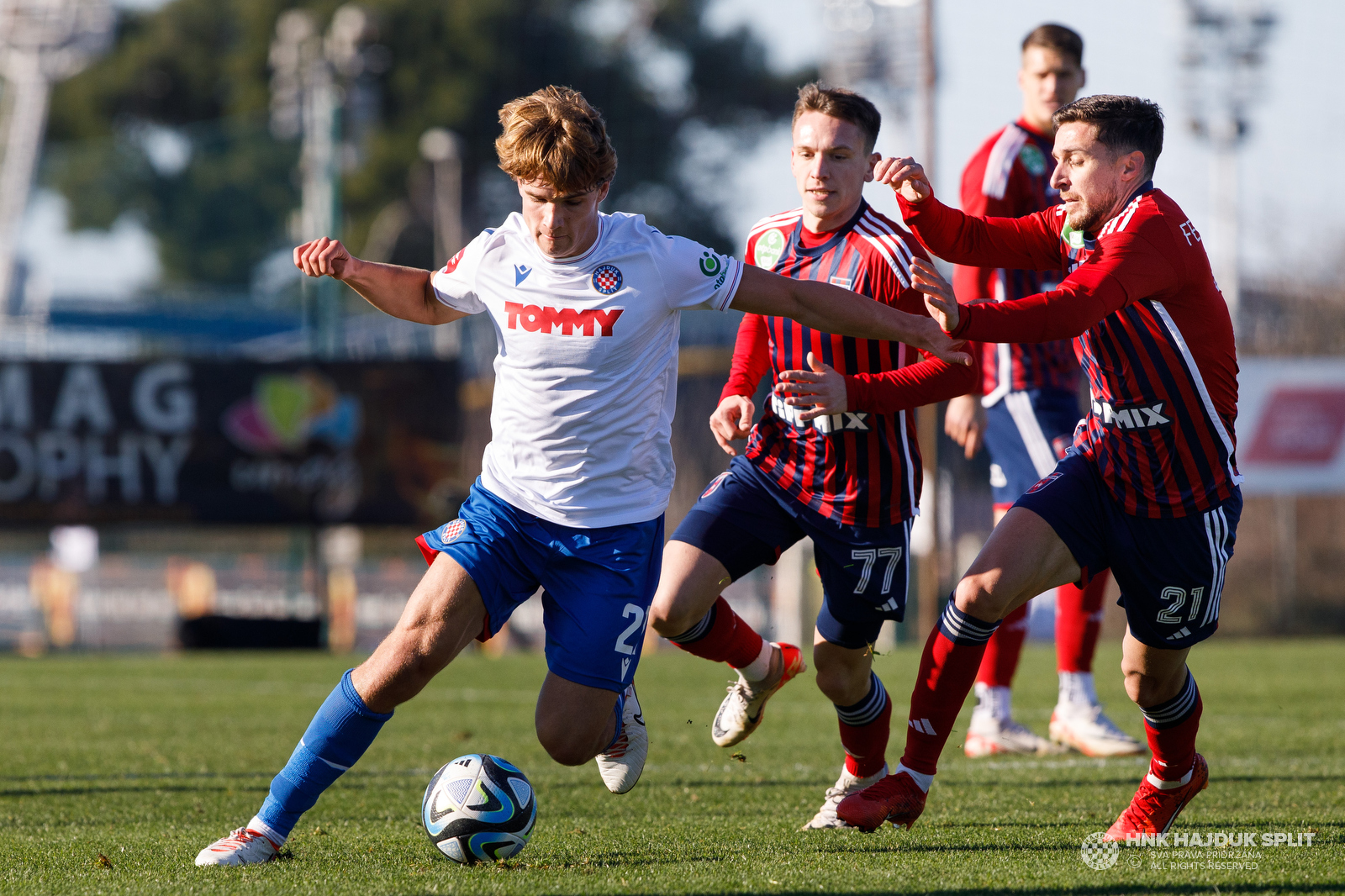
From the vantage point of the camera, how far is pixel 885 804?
414cm

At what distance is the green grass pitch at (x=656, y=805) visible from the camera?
3678 mm

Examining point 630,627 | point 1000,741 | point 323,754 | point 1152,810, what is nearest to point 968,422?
point 1000,741

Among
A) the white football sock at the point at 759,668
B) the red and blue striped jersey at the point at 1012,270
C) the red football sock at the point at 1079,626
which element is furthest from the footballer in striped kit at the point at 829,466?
the red football sock at the point at 1079,626

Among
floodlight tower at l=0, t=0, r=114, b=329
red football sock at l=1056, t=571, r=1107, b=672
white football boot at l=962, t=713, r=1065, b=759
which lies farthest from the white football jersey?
floodlight tower at l=0, t=0, r=114, b=329

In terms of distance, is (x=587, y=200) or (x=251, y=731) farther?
(x=251, y=731)

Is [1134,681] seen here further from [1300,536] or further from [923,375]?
[1300,536]

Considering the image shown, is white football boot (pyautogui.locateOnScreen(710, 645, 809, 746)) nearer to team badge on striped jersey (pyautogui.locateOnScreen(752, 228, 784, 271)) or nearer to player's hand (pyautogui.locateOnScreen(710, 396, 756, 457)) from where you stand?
player's hand (pyautogui.locateOnScreen(710, 396, 756, 457))

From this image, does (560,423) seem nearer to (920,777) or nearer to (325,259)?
(325,259)

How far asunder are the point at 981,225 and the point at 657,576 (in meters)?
1.45

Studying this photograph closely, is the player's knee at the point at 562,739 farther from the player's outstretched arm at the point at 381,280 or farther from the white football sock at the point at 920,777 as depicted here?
the player's outstretched arm at the point at 381,280

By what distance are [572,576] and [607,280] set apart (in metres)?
0.84

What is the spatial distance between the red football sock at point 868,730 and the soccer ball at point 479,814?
1.21 m

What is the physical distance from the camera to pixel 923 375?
170 inches

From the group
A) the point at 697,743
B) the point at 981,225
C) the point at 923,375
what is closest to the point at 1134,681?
the point at 923,375
